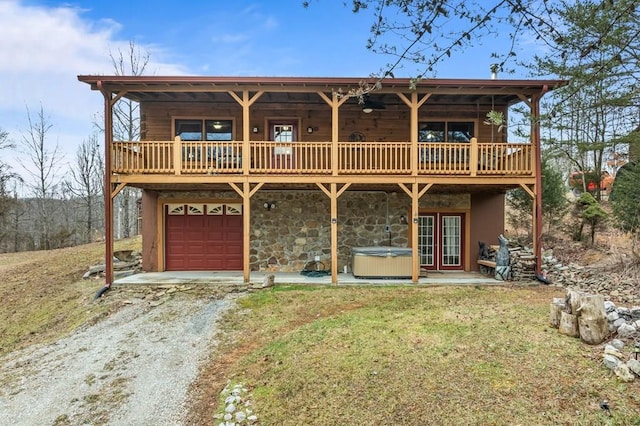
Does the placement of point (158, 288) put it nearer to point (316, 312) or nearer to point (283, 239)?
point (283, 239)

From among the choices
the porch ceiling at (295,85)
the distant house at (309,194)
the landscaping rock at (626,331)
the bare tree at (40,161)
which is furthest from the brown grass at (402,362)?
the bare tree at (40,161)

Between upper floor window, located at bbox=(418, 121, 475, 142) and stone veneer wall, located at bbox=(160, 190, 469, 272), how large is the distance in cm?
206

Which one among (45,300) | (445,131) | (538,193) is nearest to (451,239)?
(538,193)

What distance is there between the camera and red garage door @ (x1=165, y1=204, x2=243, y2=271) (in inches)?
457

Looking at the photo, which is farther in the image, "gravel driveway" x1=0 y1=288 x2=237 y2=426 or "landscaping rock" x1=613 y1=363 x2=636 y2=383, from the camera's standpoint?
"gravel driveway" x1=0 y1=288 x2=237 y2=426

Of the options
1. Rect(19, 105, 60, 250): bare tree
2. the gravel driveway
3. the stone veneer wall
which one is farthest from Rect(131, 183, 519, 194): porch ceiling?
Rect(19, 105, 60, 250): bare tree

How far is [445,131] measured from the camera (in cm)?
1143

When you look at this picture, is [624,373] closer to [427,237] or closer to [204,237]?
[427,237]

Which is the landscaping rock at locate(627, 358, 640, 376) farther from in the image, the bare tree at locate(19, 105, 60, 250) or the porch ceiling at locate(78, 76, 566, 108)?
the bare tree at locate(19, 105, 60, 250)

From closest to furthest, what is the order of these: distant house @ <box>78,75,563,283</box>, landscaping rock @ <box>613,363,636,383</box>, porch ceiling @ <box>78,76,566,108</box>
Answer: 1. landscaping rock @ <box>613,363,636,383</box>
2. porch ceiling @ <box>78,76,566,108</box>
3. distant house @ <box>78,75,563,283</box>

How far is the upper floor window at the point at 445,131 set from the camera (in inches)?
450

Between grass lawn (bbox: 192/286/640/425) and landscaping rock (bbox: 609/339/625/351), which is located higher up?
landscaping rock (bbox: 609/339/625/351)

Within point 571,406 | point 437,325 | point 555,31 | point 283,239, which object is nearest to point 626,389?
point 571,406

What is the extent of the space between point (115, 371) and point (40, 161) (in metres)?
26.3
